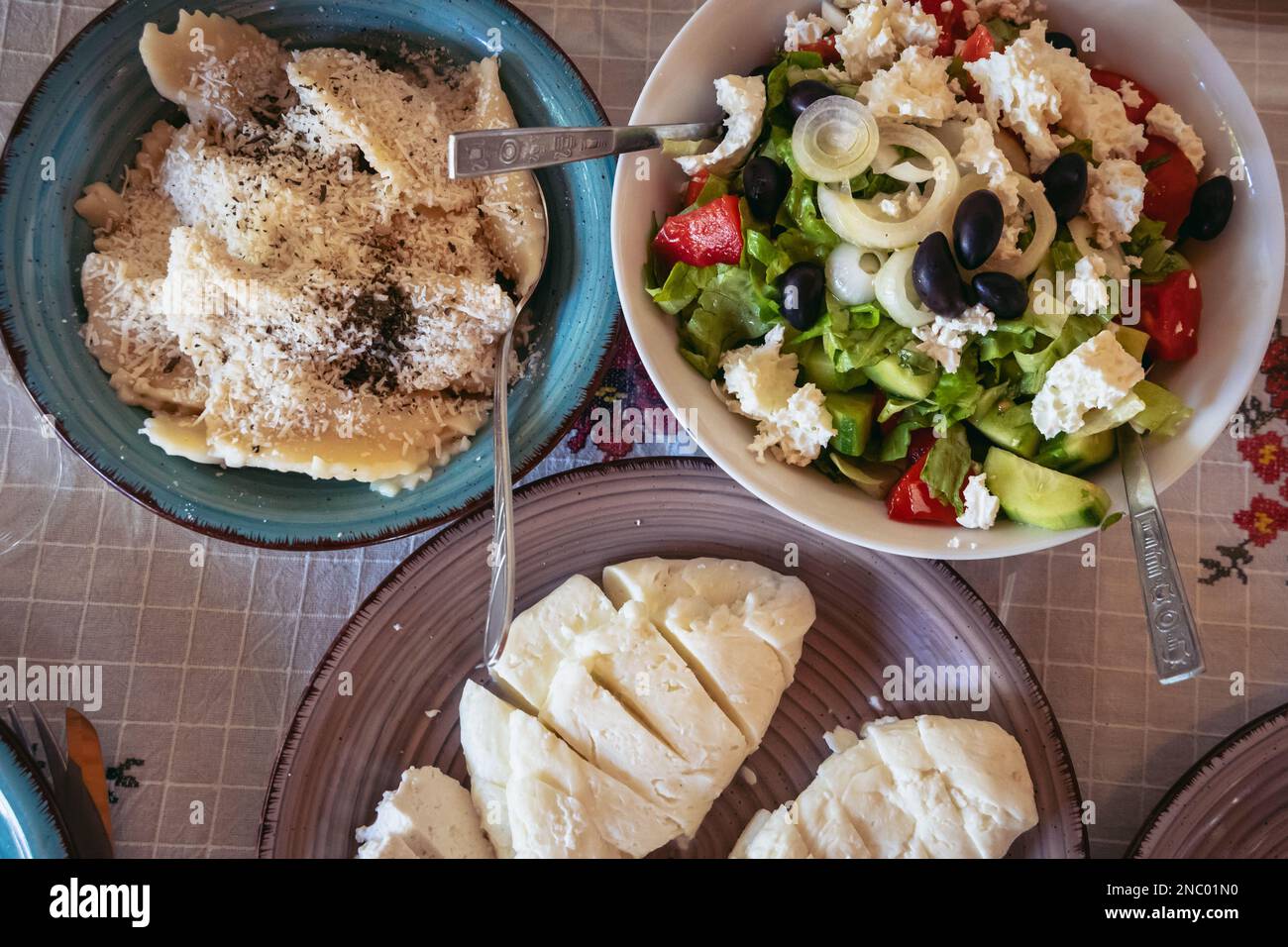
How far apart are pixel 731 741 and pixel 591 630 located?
1.03ft

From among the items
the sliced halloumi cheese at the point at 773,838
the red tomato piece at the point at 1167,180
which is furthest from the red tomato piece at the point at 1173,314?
the sliced halloumi cheese at the point at 773,838

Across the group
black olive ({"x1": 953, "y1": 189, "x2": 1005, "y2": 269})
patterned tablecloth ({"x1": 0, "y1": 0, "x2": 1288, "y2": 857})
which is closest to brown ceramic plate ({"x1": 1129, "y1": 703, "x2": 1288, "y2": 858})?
patterned tablecloth ({"x1": 0, "y1": 0, "x2": 1288, "y2": 857})

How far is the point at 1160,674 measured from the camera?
1401mm

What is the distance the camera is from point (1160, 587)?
143 centimetres

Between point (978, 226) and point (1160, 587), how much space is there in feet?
2.01

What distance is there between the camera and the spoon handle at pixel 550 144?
1436 mm

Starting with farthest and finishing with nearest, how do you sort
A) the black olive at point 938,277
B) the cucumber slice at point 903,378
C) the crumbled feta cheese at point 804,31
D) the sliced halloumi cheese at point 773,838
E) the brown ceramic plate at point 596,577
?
the brown ceramic plate at point 596,577, the sliced halloumi cheese at point 773,838, the crumbled feta cheese at point 804,31, the cucumber slice at point 903,378, the black olive at point 938,277

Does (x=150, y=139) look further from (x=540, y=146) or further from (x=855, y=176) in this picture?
(x=855, y=176)

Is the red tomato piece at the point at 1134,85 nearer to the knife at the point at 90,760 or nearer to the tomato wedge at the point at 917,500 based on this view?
the tomato wedge at the point at 917,500

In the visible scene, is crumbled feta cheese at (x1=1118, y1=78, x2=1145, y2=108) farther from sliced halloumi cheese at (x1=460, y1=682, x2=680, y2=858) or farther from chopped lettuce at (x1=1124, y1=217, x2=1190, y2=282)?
sliced halloumi cheese at (x1=460, y1=682, x2=680, y2=858)

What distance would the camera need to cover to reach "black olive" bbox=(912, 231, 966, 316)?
1312 millimetres

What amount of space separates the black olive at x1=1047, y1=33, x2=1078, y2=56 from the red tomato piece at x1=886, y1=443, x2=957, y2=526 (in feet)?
2.24

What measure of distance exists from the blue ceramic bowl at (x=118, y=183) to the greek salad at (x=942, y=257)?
22cm

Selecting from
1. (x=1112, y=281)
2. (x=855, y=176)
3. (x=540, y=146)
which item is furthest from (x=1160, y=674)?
(x=540, y=146)
